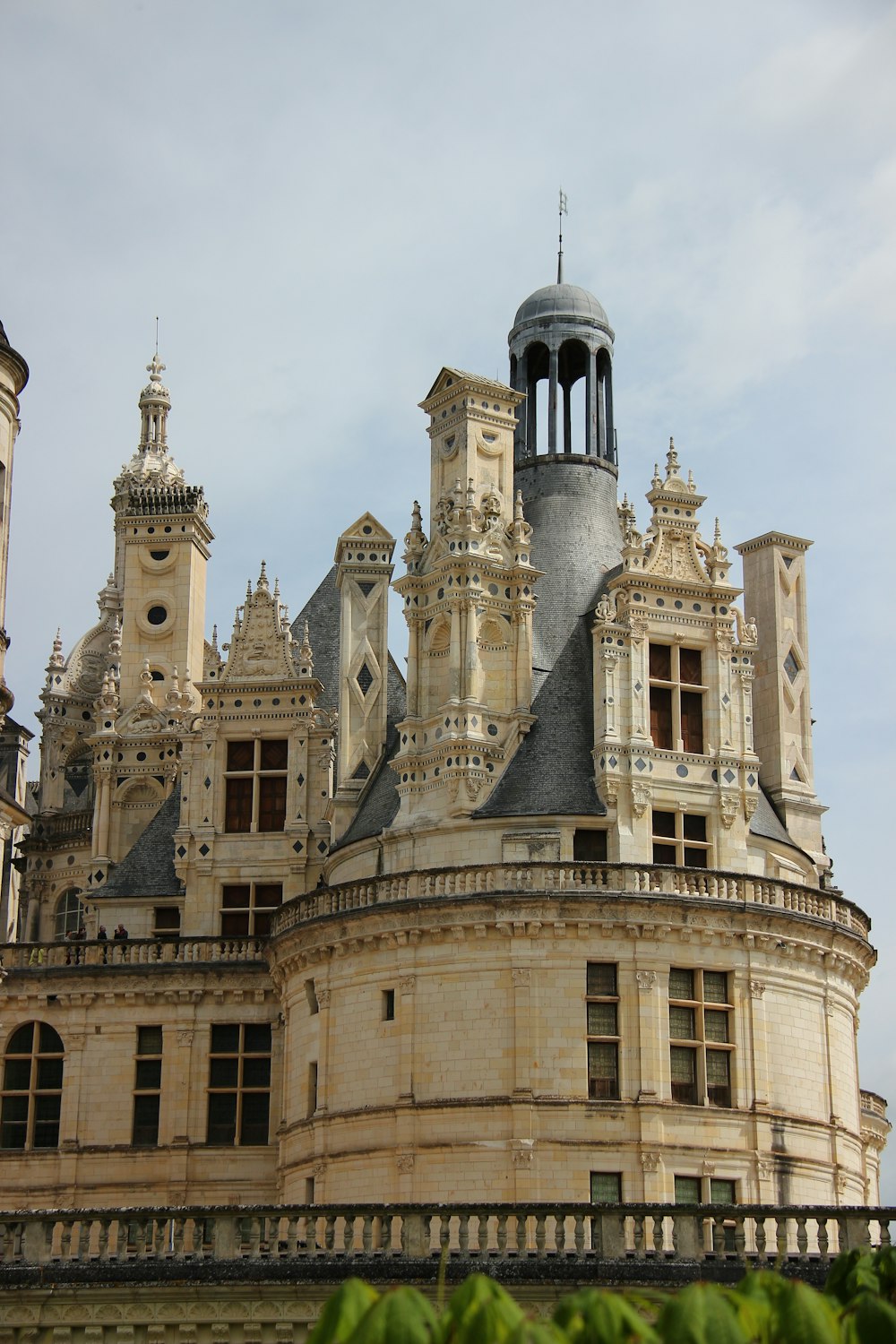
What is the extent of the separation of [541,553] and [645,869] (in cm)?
960

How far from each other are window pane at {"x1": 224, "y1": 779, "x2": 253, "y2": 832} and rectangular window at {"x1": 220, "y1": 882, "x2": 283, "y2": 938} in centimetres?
134

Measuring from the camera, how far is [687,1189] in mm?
36719

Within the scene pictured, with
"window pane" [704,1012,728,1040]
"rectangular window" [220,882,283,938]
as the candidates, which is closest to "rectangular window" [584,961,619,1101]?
"window pane" [704,1012,728,1040]

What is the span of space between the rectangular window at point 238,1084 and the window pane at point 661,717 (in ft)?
33.8

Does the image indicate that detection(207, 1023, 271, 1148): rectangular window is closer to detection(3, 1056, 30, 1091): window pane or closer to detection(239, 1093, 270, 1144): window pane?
detection(239, 1093, 270, 1144): window pane

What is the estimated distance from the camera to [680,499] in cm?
4216

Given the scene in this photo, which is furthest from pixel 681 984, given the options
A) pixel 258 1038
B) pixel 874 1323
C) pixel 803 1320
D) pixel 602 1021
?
pixel 803 1320

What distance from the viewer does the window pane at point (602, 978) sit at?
37438 mm

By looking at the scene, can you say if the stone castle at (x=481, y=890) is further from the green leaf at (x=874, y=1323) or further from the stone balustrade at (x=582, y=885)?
the green leaf at (x=874, y=1323)

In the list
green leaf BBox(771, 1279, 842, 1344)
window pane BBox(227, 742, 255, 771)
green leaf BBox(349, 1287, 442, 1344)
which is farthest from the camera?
window pane BBox(227, 742, 255, 771)

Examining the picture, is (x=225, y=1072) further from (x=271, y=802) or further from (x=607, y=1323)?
(x=607, y=1323)

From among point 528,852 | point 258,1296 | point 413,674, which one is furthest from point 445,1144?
point 258,1296

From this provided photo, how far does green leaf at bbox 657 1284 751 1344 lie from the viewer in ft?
35.3

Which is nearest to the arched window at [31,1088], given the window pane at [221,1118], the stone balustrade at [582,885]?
the window pane at [221,1118]
